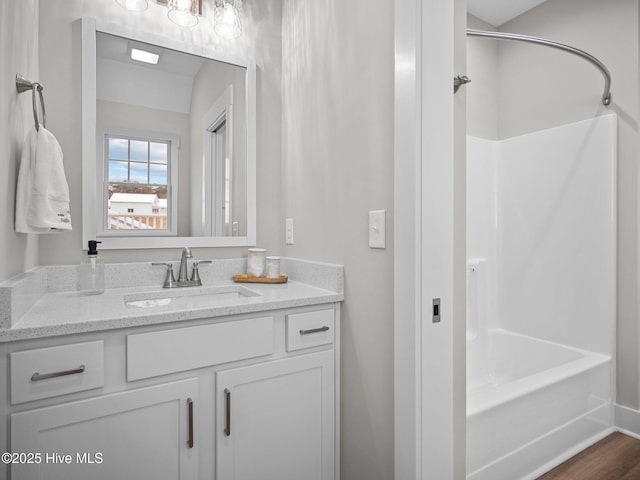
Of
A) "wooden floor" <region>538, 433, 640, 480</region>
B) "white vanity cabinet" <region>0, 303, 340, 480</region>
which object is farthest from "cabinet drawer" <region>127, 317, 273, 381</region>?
"wooden floor" <region>538, 433, 640, 480</region>

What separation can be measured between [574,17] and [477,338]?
2115 mm

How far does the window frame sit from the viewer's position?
152 centimetres

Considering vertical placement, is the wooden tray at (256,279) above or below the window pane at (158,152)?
below

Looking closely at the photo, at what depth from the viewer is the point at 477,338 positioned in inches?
97.0

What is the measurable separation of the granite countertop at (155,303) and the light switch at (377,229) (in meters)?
0.24

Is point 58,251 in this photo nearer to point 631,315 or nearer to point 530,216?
point 530,216

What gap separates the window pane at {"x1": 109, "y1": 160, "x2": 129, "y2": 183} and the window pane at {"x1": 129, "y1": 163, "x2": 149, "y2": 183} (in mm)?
24

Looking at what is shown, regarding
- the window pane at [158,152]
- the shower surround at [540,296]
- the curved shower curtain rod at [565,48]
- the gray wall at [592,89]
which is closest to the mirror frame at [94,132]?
the window pane at [158,152]

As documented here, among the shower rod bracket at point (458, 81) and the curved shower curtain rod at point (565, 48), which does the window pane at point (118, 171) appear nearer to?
the shower rod bracket at point (458, 81)

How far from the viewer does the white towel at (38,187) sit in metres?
1.11

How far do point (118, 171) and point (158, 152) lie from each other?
0.19 m

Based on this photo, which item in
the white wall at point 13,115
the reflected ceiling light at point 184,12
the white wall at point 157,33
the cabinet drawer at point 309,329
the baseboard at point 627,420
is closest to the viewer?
the white wall at point 13,115

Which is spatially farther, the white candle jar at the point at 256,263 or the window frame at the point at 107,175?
the white candle jar at the point at 256,263

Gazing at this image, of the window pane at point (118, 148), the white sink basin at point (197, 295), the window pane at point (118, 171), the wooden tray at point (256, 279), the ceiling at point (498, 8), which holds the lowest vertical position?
the white sink basin at point (197, 295)
